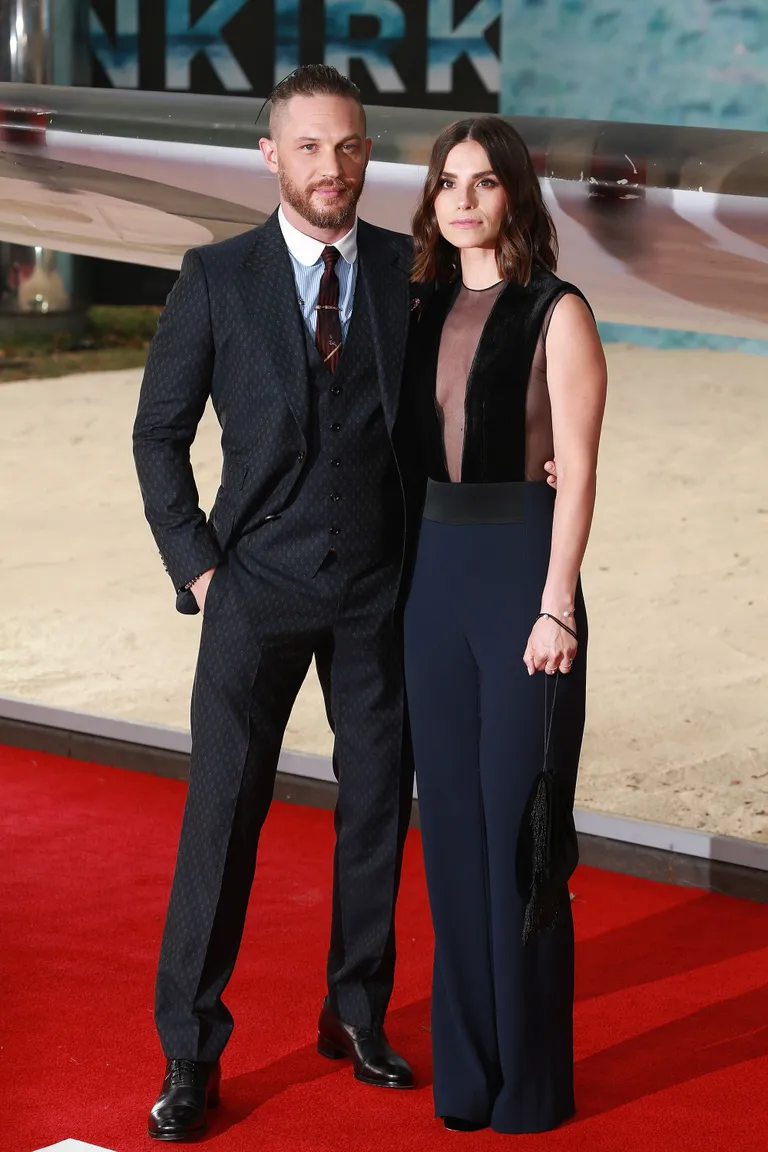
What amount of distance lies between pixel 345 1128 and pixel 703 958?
877 millimetres

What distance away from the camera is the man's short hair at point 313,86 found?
189 cm

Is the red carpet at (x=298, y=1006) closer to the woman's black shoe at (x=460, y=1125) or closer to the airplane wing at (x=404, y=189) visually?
the woman's black shoe at (x=460, y=1125)

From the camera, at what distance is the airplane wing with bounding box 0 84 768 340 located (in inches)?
99.4

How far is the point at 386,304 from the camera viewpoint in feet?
6.46

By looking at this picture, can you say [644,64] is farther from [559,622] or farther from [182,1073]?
[182,1073]

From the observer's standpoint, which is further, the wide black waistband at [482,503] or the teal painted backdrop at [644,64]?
the teal painted backdrop at [644,64]

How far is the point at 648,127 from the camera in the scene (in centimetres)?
262

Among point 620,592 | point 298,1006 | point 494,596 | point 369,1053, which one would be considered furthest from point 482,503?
point 620,592

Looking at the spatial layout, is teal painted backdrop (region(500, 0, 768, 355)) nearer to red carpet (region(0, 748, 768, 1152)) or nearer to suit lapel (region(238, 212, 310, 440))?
red carpet (region(0, 748, 768, 1152))

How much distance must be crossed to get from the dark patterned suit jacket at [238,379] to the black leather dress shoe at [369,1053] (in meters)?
0.70

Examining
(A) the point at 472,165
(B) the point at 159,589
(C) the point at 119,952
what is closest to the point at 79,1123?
(C) the point at 119,952

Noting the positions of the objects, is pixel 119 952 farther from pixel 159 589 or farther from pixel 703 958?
pixel 159 589

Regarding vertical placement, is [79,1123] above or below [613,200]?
below

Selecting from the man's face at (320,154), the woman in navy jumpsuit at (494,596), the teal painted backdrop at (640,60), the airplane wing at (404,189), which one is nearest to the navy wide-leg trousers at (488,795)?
the woman in navy jumpsuit at (494,596)
